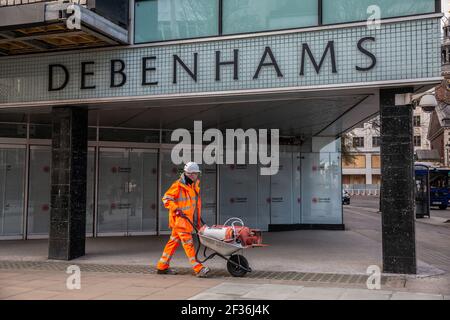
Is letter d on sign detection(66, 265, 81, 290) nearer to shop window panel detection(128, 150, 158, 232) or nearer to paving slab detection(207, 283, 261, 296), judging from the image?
paving slab detection(207, 283, 261, 296)

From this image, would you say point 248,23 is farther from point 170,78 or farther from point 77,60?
point 77,60

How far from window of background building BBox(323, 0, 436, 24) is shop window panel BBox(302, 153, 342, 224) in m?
7.90

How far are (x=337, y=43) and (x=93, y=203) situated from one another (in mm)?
8118

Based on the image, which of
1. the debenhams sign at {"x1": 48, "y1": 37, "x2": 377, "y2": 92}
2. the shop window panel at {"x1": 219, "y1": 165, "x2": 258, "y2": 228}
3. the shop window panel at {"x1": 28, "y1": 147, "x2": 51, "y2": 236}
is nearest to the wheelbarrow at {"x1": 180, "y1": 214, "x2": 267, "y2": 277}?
the debenhams sign at {"x1": 48, "y1": 37, "x2": 377, "y2": 92}

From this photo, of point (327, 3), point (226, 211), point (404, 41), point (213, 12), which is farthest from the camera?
point (226, 211)

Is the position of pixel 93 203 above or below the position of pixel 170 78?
below

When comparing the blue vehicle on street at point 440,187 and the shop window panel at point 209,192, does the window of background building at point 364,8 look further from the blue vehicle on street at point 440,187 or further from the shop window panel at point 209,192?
the blue vehicle on street at point 440,187

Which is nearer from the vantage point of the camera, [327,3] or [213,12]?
[327,3]

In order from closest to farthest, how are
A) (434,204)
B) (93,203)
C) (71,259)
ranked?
(71,259)
(93,203)
(434,204)

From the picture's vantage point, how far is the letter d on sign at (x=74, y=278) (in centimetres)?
711

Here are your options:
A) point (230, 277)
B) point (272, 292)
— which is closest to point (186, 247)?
point (230, 277)

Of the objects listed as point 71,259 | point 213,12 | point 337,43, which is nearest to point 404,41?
point 337,43

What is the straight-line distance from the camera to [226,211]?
48.2 feet
